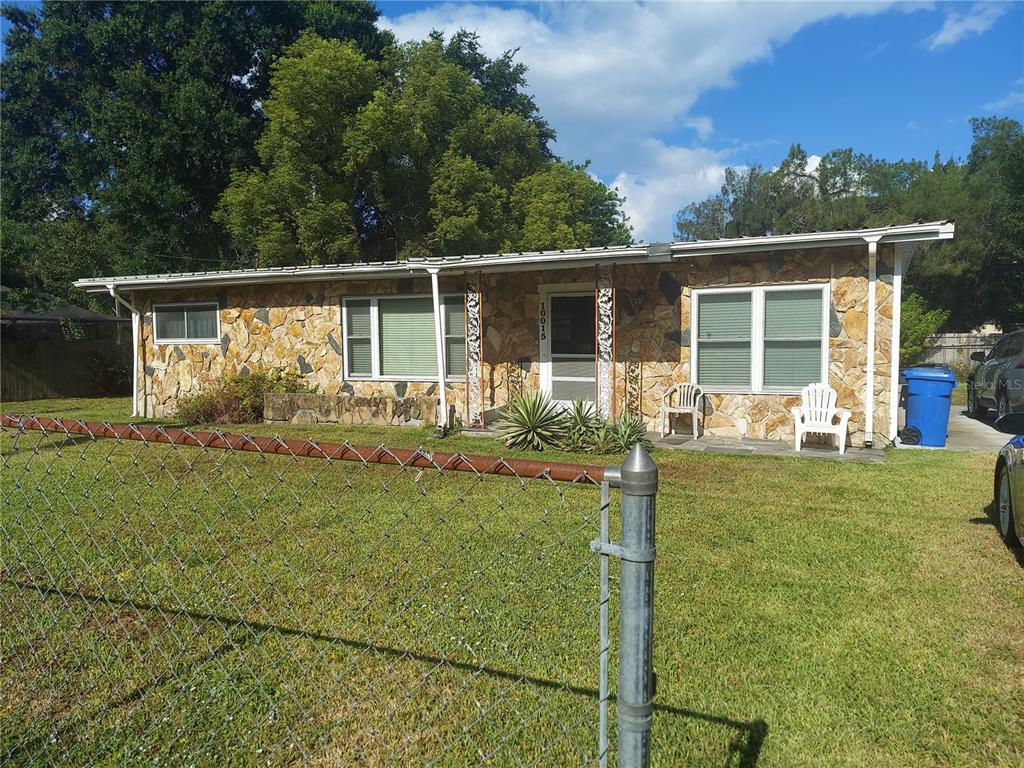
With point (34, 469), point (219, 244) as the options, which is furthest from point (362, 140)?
point (34, 469)

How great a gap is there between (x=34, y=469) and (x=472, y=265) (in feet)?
20.4

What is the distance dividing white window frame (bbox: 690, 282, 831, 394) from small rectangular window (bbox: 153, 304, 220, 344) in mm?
9350

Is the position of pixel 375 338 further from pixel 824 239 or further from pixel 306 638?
pixel 306 638

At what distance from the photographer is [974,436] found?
33.2ft

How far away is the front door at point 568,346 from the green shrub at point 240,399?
15.0 feet

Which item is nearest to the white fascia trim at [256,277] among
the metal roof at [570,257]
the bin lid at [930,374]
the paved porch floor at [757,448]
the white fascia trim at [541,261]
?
the metal roof at [570,257]

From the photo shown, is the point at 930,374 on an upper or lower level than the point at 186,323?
lower

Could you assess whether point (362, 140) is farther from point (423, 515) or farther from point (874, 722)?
point (874, 722)

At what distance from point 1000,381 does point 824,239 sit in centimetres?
500

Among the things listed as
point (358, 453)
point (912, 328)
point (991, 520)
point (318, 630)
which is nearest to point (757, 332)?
→ point (991, 520)

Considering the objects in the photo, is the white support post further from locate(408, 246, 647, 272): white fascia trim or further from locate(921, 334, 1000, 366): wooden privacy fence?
locate(921, 334, 1000, 366): wooden privacy fence

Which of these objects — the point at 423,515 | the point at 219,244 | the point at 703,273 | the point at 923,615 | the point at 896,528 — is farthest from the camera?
the point at 219,244

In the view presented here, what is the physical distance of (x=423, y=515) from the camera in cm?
581

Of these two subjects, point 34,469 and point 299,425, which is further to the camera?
point 299,425
